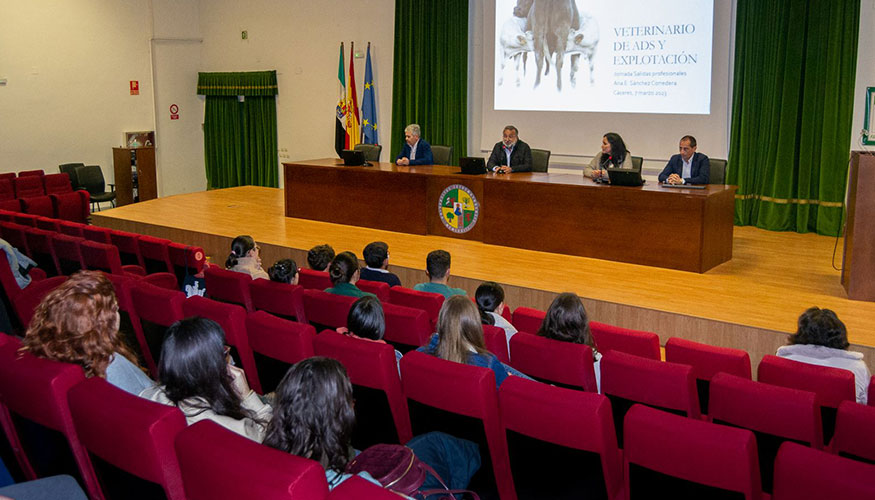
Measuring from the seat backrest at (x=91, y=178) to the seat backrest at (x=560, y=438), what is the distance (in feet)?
35.2

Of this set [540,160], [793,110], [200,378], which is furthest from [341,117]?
[200,378]

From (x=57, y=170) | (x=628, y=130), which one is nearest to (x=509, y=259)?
(x=628, y=130)

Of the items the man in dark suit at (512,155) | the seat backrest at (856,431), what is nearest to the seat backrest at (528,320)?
the seat backrest at (856,431)

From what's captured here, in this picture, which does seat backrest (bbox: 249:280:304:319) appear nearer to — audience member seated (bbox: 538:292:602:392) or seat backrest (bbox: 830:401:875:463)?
audience member seated (bbox: 538:292:602:392)

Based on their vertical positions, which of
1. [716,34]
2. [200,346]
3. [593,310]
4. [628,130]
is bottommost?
[593,310]

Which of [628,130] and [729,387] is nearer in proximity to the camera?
[729,387]

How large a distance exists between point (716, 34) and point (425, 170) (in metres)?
3.44

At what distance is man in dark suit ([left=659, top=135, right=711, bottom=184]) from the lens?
6.78 m

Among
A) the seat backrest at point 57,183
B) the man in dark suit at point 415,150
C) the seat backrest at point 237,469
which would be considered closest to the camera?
the seat backrest at point 237,469

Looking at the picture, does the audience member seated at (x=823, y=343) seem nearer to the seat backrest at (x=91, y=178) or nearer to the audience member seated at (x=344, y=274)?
the audience member seated at (x=344, y=274)

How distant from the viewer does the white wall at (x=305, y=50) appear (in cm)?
1146

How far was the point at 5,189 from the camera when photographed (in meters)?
9.70

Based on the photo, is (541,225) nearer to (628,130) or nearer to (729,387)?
(628,130)

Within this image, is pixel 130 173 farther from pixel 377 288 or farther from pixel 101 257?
pixel 377 288
